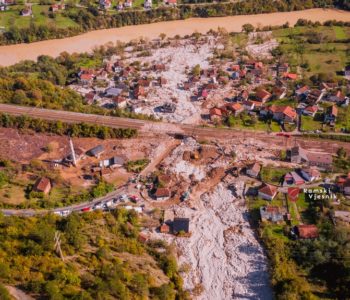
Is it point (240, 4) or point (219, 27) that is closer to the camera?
point (219, 27)

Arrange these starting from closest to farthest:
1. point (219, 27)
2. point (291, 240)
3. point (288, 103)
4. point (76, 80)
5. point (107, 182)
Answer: point (291, 240) → point (107, 182) → point (288, 103) → point (76, 80) → point (219, 27)

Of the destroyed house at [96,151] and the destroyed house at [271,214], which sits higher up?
the destroyed house at [96,151]

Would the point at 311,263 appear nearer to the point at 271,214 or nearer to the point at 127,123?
the point at 271,214

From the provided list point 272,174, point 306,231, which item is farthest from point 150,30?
point 306,231

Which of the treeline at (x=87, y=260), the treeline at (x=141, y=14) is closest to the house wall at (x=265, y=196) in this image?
the treeline at (x=87, y=260)

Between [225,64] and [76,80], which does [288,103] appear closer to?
[225,64]

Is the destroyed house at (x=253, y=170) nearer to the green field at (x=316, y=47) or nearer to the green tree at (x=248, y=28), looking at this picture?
the green field at (x=316, y=47)

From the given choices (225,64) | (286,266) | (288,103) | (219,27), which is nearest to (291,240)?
(286,266)
